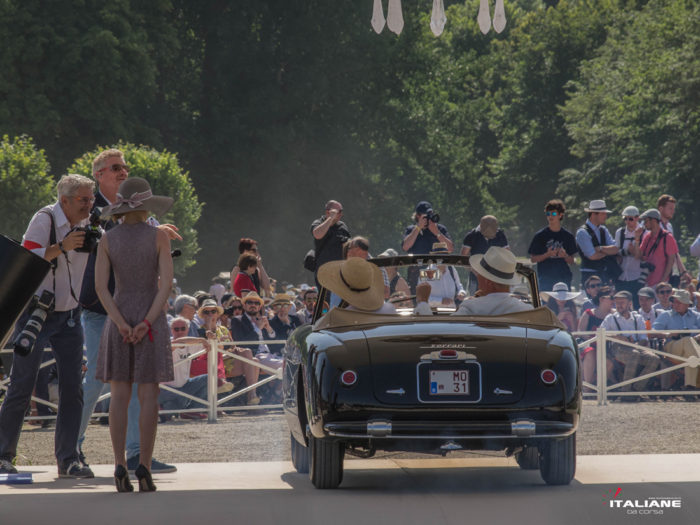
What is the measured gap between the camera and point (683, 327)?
57.3 ft

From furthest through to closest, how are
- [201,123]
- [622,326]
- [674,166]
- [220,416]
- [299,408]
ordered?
[201,123] → [674,166] → [622,326] → [220,416] → [299,408]

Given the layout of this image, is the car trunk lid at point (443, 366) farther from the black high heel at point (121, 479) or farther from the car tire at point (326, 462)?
the black high heel at point (121, 479)

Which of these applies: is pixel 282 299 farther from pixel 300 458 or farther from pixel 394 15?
pixel 300 458

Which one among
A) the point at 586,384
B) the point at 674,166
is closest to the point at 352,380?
the point at 586,384

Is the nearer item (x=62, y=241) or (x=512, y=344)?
(x=512, y=344)

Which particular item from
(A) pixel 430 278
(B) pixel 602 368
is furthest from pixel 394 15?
(B) pixel 602 368

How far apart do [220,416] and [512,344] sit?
8922 mm

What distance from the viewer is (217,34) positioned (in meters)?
57.3

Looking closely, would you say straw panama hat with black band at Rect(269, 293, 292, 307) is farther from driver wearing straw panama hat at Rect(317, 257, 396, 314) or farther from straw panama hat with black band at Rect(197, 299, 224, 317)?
driver wearing straw panama hat at Rect(317, 257, 396, 314)

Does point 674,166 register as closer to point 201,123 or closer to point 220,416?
point 201,123

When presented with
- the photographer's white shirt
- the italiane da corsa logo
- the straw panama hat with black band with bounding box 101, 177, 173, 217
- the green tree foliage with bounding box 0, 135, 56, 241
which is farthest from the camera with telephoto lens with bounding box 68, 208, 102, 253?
the green tree foliage with bounding box 0, 135, 56, 241

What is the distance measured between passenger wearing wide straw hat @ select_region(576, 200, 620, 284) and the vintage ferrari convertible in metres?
10.9

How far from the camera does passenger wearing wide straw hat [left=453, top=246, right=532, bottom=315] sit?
28.3 ft

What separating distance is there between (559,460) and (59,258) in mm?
3733
